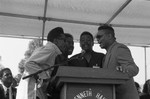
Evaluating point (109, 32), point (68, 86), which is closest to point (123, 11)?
point (109, 32)

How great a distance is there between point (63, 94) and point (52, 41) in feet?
3.53

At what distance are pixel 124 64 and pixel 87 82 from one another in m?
0.58

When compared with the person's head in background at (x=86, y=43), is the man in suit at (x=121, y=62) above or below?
below

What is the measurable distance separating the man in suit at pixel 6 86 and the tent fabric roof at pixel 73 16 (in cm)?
136

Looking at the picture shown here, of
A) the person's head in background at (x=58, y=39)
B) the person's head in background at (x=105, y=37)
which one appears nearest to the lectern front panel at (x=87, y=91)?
the person's head in background at (x=105, y=37)

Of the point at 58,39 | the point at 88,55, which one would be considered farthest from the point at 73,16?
the point at 58,39

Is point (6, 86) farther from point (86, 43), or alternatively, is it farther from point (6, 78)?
point (86, 43)

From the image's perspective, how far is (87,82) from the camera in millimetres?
2160

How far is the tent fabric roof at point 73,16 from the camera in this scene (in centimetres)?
569

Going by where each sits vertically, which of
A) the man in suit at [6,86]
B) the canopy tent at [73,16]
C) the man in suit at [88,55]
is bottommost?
the man in suit at [6,86]

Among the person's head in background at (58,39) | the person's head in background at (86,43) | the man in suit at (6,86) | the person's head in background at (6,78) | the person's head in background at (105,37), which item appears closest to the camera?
the person's head in background at (105,37)

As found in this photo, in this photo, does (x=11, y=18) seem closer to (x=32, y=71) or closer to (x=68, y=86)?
(x=32, y=71)

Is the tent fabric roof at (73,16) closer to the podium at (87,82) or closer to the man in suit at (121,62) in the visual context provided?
the man in suit at (121,62)

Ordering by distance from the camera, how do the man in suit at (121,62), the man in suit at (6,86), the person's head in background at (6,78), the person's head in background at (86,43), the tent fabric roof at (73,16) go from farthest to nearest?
the tent fabric roof at (73,16), the person's head in background at (6,78), the man in suit at (6,86), the person's head in background at (86,43), the man in suit at (121,62)
